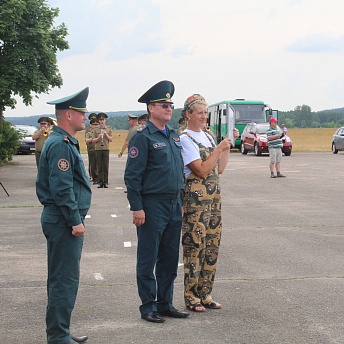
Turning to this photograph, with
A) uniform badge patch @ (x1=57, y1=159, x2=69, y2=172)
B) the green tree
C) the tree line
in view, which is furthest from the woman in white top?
the tree line

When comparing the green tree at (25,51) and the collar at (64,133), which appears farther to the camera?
the green tree at (25,51)

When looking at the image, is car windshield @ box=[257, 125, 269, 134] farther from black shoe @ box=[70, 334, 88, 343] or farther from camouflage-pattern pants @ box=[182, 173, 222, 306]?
black shoe @ box=[70, 334, 88, 343]

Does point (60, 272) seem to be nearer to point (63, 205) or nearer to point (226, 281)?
point (63, 205)

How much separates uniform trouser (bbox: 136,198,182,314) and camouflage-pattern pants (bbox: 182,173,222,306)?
0.64ft

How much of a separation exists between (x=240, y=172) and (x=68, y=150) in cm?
1702

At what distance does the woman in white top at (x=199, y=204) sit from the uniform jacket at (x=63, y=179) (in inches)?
47.2

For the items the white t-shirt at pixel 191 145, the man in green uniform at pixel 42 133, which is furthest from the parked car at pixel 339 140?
the white t-shirt at pixel 191 145

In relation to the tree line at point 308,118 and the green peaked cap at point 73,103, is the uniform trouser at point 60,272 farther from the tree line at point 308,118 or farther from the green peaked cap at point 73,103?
the tree line at point 308,118

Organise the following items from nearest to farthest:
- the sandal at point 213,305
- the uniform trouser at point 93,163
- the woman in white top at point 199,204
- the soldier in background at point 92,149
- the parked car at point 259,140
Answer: the woman in white top at point 199,204
the sandal at point 213,305
the soldier in background at point 92,149
the uniform trouser at point 93,163
the parked car at point 259,140

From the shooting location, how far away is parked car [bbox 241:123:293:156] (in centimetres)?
3139

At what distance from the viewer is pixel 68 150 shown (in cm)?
395

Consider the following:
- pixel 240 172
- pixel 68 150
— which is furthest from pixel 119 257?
pixel 240 172

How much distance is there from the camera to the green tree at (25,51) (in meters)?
24.5

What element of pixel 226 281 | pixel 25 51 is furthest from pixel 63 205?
pixel 25 51
